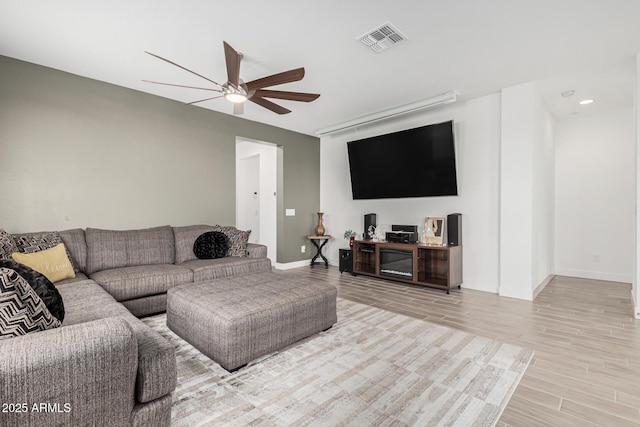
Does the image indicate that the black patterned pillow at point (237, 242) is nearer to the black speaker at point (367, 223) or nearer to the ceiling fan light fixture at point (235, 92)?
the ceiling fan light fixture at point (235, 92)

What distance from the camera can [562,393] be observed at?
1.76 meters

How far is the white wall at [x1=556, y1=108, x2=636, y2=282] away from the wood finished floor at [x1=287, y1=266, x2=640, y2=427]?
1.23 ft

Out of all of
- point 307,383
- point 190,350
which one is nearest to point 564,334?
point 307,383

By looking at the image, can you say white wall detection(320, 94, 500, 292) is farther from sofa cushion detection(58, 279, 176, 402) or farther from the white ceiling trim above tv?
sofa cushion detection(58, 279, 176, 402)

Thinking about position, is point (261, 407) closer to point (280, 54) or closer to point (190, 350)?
point (190, 350)

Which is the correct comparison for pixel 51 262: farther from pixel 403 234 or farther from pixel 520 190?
pixel 520 190

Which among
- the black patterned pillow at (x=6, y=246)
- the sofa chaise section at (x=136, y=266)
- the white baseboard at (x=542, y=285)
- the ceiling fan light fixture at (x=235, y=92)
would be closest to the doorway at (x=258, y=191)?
the sofa chaise section at (x=136, y=266)

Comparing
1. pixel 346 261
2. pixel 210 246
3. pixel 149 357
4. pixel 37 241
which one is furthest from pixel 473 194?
pixel 37 241

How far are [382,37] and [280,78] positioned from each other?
0.97 meters

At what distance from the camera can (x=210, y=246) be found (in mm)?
3838

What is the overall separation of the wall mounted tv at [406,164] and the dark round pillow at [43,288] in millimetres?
4232

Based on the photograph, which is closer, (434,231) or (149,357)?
(149,357)

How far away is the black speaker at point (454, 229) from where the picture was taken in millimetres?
4133

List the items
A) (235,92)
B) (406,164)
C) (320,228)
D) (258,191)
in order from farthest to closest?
(258,191), (320,228), (406,164), (235,92)
